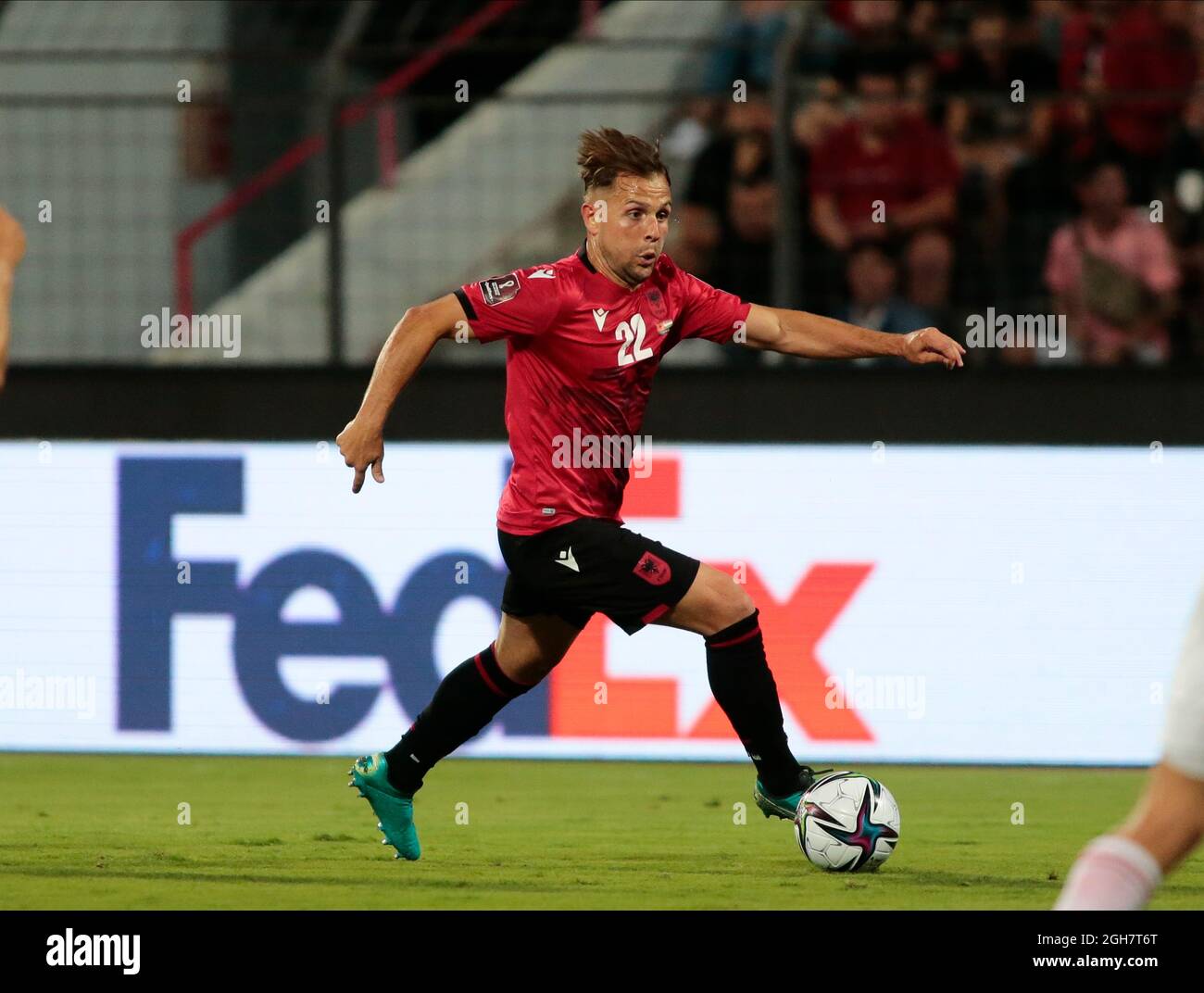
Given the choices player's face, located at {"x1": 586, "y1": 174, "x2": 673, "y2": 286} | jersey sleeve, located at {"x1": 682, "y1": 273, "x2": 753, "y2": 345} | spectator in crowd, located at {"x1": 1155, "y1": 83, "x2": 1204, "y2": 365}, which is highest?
spectator in crowd, located at {"x1": 1155, "y1": 83, "x2": 1204, "y2": 365}

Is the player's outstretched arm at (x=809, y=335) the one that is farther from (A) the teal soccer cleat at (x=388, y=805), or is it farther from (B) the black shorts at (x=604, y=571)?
(A) the teal soccer cleat at (x=388, y=805)

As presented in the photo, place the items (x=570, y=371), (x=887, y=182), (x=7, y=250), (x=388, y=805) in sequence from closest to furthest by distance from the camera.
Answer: (x=7, y=250) → (x=570, y=371) → (x=388, y=805) → (x=887, y=182)

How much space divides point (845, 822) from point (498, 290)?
72.3 inches

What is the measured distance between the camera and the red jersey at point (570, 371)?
20.6 feet

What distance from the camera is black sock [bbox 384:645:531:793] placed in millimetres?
6555

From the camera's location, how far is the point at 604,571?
6.22 meters

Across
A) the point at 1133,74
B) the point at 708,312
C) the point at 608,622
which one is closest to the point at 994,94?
the point at 1133,74

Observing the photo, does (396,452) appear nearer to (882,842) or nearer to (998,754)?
(998,754)

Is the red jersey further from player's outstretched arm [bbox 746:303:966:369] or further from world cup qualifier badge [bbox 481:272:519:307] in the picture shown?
player's outstretched arm [bbox 746:303:966:369]

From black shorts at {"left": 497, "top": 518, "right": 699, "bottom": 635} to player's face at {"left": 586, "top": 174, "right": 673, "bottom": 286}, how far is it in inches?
30.7

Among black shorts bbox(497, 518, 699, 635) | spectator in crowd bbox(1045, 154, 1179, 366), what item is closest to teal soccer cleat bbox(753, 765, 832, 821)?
black shorts bbox(497, 518, 699, 635)

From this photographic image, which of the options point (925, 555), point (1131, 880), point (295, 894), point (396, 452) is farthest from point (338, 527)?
point (1131, 880)

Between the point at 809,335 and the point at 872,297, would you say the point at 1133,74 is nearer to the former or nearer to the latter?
the point at 872,297

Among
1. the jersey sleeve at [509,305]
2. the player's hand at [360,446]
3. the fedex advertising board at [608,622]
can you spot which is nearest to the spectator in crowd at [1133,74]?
the fedex advertising board at [608,622]
